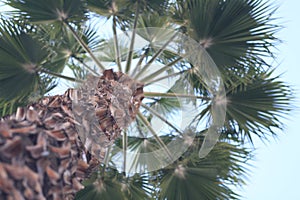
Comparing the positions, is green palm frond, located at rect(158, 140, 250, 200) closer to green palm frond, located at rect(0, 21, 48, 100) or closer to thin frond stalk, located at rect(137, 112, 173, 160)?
thin frond stalk, located at rect(137, 112, 173, 160)

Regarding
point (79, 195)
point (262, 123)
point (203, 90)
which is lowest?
point (79, 195)

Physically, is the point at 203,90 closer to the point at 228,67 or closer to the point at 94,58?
the point at 228,67

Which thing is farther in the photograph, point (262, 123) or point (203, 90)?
point (203, 90)

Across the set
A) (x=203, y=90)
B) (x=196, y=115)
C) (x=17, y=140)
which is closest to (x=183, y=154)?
(x=196, y=115)

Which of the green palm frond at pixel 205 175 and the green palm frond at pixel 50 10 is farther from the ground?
the green palm frond at pixel 50 10

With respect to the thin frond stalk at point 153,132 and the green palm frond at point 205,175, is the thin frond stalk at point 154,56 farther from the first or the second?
the green palm frond at point 205,175

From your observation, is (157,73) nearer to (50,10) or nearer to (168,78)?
(168,78)

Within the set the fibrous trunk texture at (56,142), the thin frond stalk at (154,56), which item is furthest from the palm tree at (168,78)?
the fibrous trunk texture at (56,142)

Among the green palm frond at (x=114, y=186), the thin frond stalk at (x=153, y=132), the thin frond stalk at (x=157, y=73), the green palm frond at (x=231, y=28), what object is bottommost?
the green palm frond at (x=114, y=186)

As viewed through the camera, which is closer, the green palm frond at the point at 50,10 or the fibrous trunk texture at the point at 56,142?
the fibrous trunk texture at the point at 56,142

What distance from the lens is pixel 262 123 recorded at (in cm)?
539

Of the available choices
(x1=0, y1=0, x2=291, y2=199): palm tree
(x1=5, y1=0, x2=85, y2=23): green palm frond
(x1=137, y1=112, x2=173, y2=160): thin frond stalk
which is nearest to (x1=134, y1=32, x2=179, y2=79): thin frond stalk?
(x1=0, y1=0, x2=291, y2=199): palm tree

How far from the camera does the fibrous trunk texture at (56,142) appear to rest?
A: 2.10 m

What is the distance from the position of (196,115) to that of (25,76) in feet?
6.87
